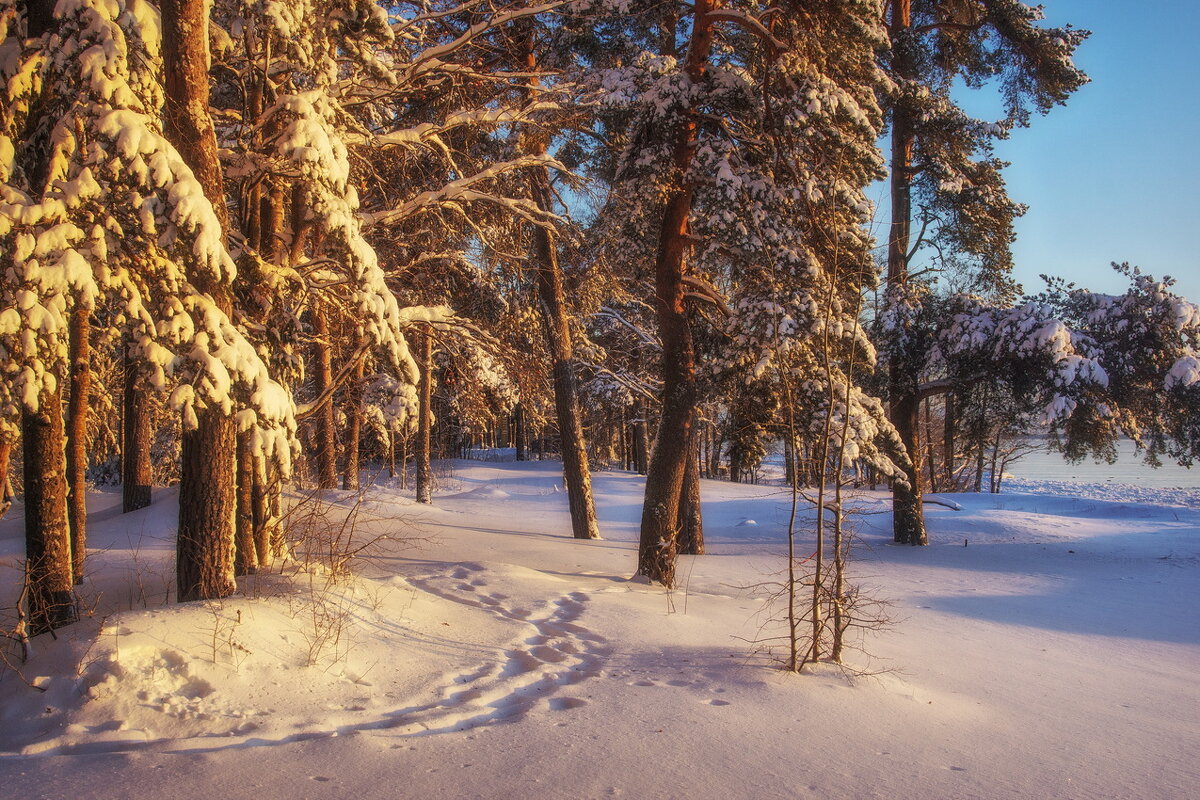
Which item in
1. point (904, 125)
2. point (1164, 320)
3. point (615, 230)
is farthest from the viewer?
point (904, 125)

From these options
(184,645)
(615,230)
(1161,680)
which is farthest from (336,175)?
(1161,680)

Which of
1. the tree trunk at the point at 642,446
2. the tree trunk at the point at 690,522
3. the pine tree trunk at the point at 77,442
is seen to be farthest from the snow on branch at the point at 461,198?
the tree trunk at the point at 642,446

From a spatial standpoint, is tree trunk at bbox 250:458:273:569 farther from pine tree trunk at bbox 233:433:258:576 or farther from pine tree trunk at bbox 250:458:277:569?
pine tree trunk at bbox 233:433:258:576

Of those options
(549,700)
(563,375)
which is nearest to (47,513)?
(549,700)

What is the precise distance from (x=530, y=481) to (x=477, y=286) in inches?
510

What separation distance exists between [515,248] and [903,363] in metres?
7.75

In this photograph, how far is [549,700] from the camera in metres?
4.16

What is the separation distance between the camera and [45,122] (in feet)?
17.1

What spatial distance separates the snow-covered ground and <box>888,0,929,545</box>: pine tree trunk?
6.04 m

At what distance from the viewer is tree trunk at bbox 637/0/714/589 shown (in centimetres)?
860

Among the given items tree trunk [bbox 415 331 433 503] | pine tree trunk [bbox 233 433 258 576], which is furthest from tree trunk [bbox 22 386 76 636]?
tree trunk [bbox 415 331 433 503]

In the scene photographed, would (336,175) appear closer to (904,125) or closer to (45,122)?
(45,122)

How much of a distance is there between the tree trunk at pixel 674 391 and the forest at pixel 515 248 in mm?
37

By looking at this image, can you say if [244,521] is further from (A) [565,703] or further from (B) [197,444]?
(A) [565,703]
